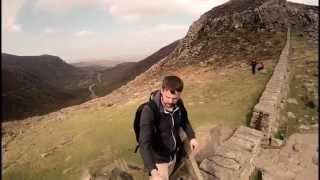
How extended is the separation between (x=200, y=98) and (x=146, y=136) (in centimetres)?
1242

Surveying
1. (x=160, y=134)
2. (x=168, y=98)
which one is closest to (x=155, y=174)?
(x=160, y=134)

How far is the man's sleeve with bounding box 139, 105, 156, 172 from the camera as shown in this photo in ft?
16.3

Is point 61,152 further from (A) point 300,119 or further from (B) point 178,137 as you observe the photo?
(A) point 300,119

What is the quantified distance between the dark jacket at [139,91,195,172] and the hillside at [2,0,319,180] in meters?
2.98

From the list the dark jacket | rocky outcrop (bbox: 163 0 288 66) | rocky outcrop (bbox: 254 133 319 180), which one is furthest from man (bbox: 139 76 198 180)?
rocky outcrop (bbox: 163 0 288 66)

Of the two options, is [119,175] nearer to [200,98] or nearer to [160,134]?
Answer: [160,134]

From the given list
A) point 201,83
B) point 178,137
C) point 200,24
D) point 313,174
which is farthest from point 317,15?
point 178,137

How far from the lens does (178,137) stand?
19.1 ft

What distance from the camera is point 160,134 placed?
5453 mm

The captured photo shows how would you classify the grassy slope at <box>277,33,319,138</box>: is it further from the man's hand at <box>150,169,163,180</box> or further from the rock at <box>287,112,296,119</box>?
the man's hand at <box>150,169,163,180</box>

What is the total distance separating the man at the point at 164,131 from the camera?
5.05 m

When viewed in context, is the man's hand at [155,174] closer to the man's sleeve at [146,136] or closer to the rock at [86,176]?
the man's sleeve at [146,136]

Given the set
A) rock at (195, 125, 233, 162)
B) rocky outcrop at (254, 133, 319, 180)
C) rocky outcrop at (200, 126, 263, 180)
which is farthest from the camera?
rock at (195, 125, 233, 162)

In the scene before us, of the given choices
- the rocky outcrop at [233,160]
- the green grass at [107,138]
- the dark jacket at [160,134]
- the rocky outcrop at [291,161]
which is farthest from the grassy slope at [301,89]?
the dark jacket at [160,134]
